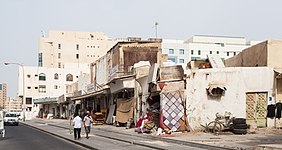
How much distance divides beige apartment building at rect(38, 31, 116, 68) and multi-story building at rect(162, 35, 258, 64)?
1975 centimetres

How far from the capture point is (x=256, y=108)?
1000 inches

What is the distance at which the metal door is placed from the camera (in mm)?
25234

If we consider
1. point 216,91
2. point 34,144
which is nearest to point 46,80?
point 216,91

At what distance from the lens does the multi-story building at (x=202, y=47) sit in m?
114

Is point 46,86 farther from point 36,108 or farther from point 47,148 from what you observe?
point 47,148

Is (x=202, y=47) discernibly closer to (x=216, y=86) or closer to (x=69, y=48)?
(x=69, y=48)

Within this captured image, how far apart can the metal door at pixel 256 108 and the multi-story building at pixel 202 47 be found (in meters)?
83.2

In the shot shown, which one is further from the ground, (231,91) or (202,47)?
(202,47)

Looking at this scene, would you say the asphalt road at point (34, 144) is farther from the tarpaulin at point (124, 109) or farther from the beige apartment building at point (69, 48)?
the beige apartment building at point (69, 48)

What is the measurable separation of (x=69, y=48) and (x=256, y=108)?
328 feet

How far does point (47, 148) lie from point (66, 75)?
8329 cm

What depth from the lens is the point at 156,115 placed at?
28.5 meters

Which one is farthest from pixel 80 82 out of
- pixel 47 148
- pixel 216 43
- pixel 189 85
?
pixel 216 43

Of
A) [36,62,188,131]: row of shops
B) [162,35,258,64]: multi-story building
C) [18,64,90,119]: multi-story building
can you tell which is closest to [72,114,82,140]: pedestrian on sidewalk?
[36,62,188,131]: row of shops
